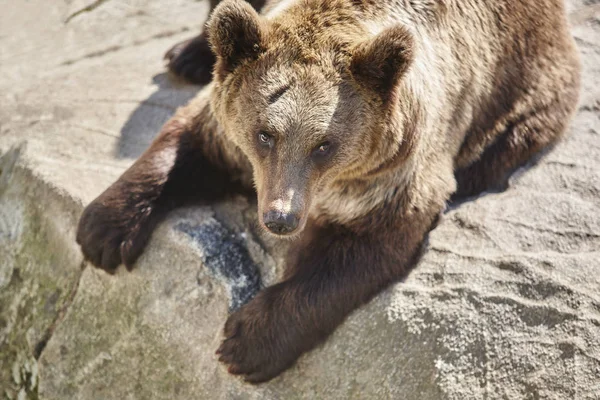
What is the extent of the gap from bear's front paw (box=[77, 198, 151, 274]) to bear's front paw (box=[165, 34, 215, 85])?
6.78ft

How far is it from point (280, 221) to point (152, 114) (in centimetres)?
274

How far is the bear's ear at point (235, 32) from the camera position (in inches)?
152

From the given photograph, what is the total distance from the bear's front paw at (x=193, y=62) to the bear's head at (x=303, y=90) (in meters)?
2.49

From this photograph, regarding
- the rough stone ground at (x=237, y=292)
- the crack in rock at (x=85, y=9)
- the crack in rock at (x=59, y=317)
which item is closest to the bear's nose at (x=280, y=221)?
the rough stone ground at (x=237, y=292)

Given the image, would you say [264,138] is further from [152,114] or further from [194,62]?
[194,62]

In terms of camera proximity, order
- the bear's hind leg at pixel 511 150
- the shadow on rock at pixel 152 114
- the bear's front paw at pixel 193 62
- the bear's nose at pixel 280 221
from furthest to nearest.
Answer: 1. the bear's front paw at pixel 193 62
2. the shadow on rock at pixel 152 114
3. the bear's hind leg at pixel 511 150
4. the bear's nose at pixel 280 221

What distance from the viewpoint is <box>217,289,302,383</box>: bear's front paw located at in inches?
172

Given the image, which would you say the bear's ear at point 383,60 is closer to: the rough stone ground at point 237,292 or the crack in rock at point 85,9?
the rough stone ground at point 237,292

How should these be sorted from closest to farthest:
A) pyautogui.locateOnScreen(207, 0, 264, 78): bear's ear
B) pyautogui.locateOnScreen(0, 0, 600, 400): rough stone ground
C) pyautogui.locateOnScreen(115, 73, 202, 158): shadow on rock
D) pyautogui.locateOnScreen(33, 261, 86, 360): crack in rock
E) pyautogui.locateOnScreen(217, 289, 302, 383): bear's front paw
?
pyautogui.locateOnScreen(207, 0, 264, 78): bear's ear, pyautogui.locateOnScreen(0, 0, 600, 400): rough stone ground, pyautogui.locateOnScreen(217, 289, 302, 383): bear's front paw, pyautogui.locateOnScreen(33, 261, 86, 360): crack in rock, pyautogui.locateOnScreen(115, 73, 202, 158): shadow on rock

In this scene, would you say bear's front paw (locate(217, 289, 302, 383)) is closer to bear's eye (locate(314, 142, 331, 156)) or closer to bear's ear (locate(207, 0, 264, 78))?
bear's eye (locate(314, 142, 331, 156))

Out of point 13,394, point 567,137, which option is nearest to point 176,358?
point 13,394

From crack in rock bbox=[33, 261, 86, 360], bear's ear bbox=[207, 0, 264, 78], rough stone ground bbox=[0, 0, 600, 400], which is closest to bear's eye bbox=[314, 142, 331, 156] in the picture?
bear's ear bbox=[207, 0, 264, 78]

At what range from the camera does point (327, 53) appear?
3924 millimetres

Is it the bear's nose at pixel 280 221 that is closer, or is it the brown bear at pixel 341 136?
the bear's nose at pixel 280 221
